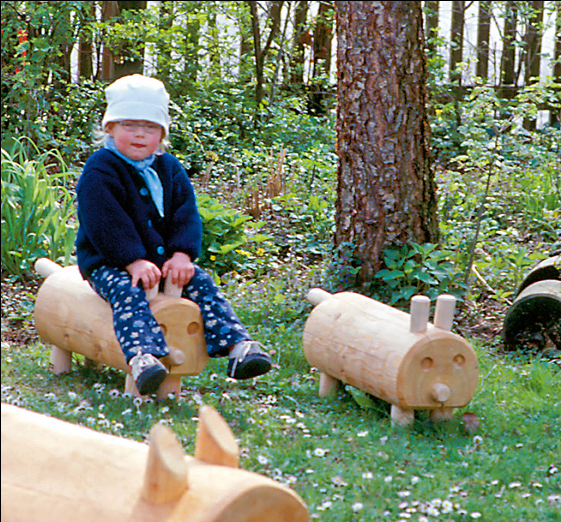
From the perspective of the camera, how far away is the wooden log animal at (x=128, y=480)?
1723 millimetres

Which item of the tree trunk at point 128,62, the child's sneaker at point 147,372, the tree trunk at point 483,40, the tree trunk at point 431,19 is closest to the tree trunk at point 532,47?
the tree trunk at point 483,40

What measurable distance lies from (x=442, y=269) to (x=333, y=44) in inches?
313

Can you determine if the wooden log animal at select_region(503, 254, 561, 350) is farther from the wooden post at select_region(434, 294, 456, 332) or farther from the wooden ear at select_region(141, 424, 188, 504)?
the wooden ear at select_region(141, 424, 188, 504)

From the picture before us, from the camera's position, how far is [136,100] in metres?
3.39

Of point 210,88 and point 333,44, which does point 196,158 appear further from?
point 333,44

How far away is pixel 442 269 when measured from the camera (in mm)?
4754

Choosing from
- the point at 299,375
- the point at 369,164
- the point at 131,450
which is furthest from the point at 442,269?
the point at 131,450

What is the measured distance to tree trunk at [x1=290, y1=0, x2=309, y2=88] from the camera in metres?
10.4

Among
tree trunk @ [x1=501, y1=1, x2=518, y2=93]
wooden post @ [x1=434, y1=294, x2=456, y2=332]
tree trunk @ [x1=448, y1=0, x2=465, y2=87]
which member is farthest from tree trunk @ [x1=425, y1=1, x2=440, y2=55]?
wooden post @ [x1=434, y1=294, x2=456, y2=332]

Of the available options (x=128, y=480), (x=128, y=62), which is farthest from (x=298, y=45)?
(x=128, y=480)

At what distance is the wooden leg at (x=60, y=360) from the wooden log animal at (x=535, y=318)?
2467 millimetres

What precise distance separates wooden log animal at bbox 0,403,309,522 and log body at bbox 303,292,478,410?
1.48m

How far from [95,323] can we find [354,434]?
119 centimetres

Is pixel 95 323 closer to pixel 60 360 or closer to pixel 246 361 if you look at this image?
pixel 60 360
